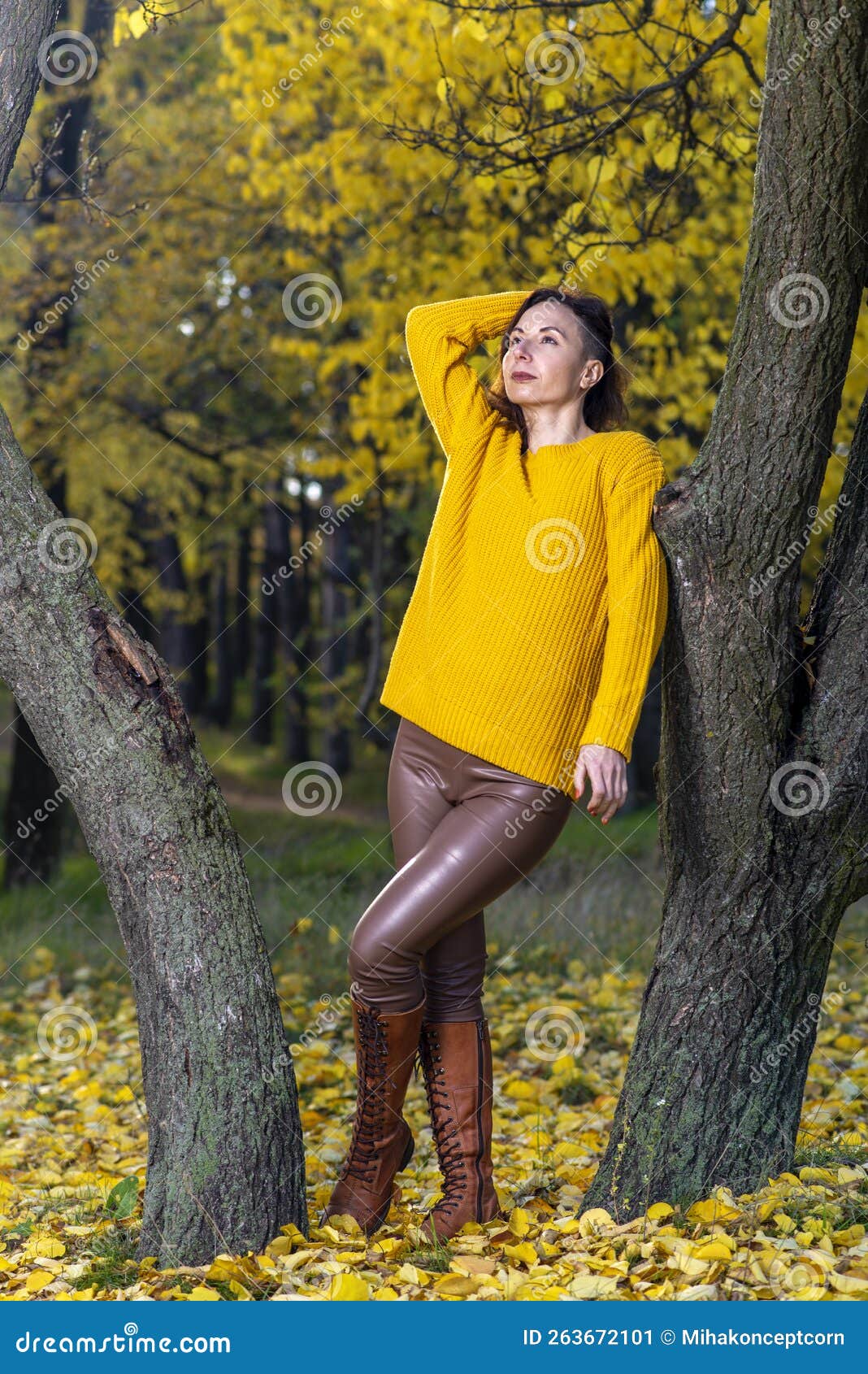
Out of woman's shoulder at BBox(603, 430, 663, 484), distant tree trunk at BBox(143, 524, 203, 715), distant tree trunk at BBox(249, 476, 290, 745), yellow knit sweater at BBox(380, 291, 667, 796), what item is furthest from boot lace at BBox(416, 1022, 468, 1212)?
distant tree trunk at BBox(143, 524, 203, 715)

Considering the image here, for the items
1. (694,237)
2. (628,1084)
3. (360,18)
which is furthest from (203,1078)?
(360,18)

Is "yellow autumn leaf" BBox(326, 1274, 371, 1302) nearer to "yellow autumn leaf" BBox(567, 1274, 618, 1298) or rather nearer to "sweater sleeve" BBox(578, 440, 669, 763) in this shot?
"yellow autumn leaf" BBox(567, 1274, 618, 1298)

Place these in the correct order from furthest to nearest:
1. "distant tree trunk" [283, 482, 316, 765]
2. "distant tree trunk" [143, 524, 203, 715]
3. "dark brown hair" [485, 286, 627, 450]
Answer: "distant tree trunk" [283, 482, 316, 765] → "distant tree trunk" [143, 524, 203, 715] → "dark brown hair" [485, 286, 627, 450]

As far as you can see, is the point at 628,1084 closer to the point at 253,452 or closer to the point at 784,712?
the point at 784,712

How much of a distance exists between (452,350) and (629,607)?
3.00 feet

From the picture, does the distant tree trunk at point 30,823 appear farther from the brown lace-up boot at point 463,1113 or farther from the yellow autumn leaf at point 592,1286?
the yellow autumn leaf at point 592,1286

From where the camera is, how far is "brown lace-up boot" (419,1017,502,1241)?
3.03 m

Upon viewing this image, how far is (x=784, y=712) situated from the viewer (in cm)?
298

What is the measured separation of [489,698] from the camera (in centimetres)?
289

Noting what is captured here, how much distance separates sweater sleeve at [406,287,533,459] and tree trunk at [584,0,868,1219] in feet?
1.91

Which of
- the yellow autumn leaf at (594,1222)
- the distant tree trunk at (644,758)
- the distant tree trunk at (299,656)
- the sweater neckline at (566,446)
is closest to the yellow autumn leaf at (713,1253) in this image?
the yellow autumn leaf at (594,1222)

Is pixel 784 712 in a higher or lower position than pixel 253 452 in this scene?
lower

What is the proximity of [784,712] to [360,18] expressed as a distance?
573 centimetres

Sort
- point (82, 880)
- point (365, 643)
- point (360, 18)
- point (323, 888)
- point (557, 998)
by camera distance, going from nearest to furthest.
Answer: point (557, 998) < point (360, 18) < point (323, 888) < point (82, 880) < point (365, 643)
